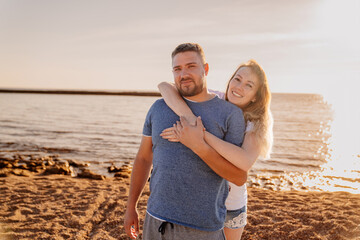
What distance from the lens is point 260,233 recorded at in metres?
5.61

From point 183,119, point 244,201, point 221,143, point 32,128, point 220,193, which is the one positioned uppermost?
point 183,119

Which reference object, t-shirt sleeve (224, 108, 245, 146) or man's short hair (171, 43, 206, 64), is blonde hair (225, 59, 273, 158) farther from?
man's short hair (171, 43, 206, 64)

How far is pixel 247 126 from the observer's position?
2883 mm

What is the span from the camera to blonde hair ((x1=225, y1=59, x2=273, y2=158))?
282 cm

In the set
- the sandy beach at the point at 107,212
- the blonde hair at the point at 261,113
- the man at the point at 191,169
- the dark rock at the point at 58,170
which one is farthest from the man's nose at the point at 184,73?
the dark rock at the point at 58,170

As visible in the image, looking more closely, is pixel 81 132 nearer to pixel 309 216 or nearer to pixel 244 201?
pixel 309 216

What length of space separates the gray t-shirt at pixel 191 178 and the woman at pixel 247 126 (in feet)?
0.36

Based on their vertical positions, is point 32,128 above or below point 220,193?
below

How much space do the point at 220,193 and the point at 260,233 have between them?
3633 mm

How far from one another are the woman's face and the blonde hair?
52mm

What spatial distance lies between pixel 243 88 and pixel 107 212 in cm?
458

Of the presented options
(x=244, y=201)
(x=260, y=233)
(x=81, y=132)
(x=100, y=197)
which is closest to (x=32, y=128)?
(x=81, y=132)

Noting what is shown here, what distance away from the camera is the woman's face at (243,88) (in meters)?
3.34

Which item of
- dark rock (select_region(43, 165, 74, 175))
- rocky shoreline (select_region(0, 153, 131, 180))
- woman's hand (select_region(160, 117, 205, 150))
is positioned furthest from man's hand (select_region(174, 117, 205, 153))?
dark rock (select_region(43, 165, 74, 175))
